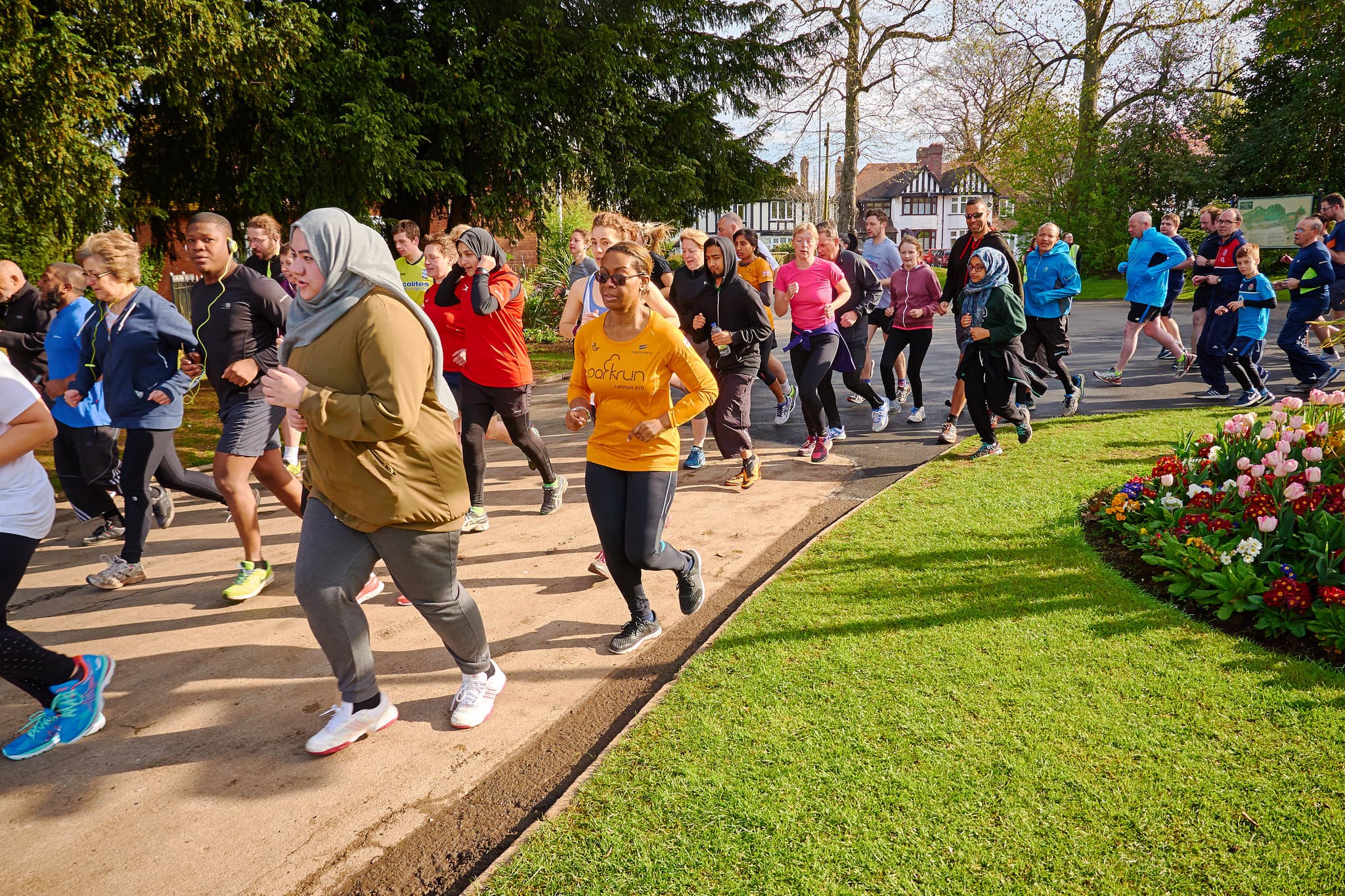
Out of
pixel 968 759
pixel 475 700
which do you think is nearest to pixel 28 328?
pixel 475 700

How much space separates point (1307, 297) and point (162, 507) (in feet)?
38.2

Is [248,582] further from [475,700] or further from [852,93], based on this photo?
[852,93]

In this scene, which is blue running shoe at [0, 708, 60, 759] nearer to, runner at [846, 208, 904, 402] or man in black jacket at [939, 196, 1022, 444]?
man in black jacket at [939, 196, 1022, 444]

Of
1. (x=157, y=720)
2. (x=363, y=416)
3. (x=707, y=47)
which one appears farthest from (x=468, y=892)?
(x=707, y=47)

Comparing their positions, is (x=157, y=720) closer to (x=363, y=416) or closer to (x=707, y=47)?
(x=363, y=416)

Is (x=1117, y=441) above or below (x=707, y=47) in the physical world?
below

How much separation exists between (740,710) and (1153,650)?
205cm

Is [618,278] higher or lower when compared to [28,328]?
higher

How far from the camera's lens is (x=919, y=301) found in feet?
29.9

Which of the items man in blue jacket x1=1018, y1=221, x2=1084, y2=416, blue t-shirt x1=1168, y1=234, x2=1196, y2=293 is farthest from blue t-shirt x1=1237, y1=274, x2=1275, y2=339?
man in blue jacket x1=1018, y1=221, x2=1084, y2=416

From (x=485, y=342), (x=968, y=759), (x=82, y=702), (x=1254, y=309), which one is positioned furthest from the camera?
(x=1254, y=309)

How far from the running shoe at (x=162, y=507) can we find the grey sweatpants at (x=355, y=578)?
411cm

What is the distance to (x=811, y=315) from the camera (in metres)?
7.82

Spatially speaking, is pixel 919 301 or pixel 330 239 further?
pixel 919 301
